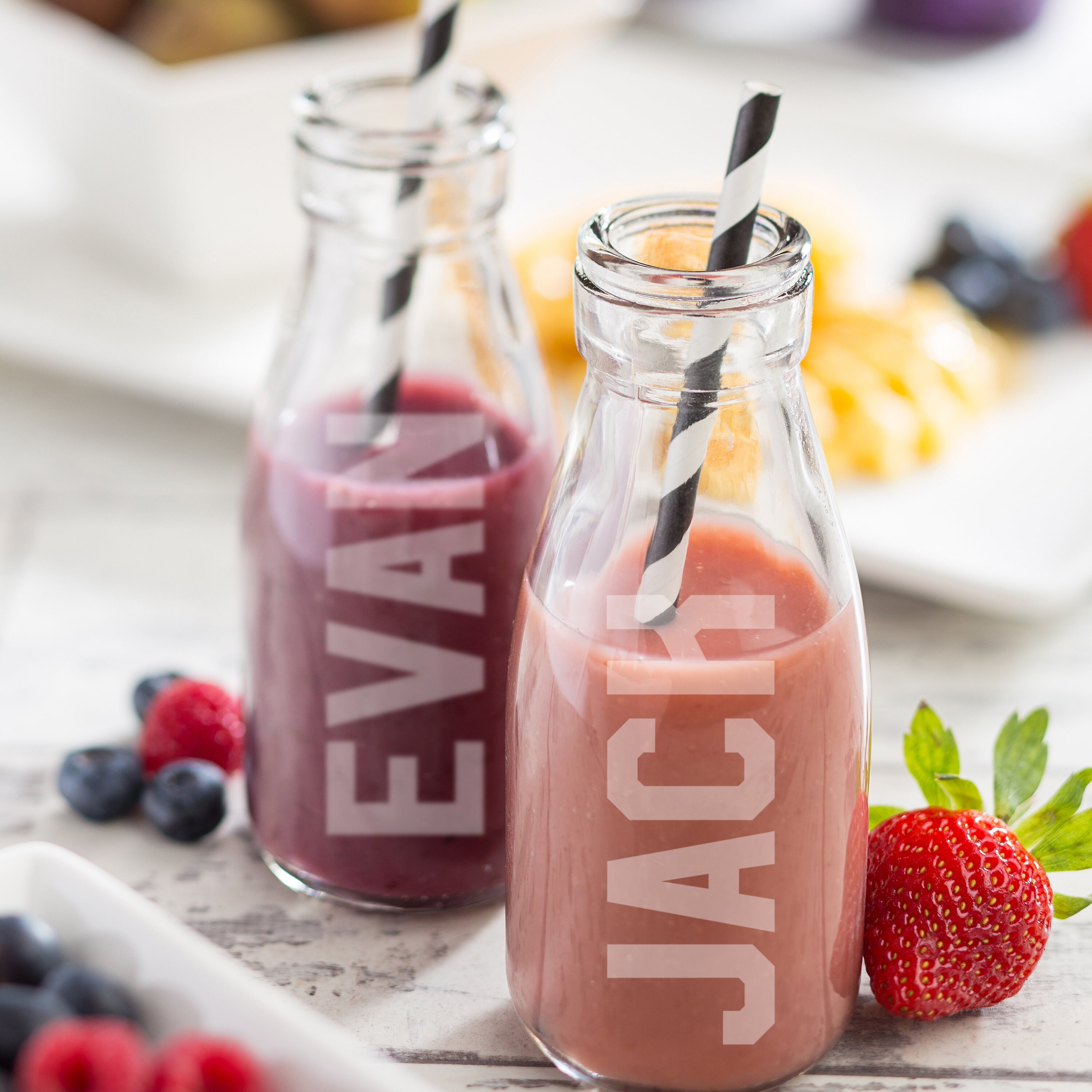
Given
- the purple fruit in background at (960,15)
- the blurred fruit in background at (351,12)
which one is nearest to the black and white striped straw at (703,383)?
the blurred fruit in background at (351,12)

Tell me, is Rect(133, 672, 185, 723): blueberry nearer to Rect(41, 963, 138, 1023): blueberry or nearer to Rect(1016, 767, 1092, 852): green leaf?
Rect(41, 963, 138, 1023): blueberry

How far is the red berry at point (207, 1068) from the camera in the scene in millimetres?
540

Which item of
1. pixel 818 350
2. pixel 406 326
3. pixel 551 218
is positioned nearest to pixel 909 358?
pixel 818 350

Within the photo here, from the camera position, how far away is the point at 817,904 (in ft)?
2.32

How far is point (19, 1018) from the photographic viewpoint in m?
0.58

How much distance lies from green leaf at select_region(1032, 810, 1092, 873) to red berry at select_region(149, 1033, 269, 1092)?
1.35ft

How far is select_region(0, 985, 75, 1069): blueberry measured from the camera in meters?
0.58

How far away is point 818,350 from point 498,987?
0.79 m

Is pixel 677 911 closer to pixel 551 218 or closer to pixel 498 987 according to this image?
pixel 498 987

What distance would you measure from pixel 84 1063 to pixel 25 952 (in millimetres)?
106

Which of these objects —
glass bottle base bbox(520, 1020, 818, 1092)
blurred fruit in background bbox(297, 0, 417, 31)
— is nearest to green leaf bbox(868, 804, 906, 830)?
glass bottle base bbox(520, 1020, 818, 1092)

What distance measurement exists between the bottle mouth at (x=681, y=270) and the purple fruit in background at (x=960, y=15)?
2041 millimetres

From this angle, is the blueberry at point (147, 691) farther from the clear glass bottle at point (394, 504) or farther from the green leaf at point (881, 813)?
the green leaf at point (881, 813)

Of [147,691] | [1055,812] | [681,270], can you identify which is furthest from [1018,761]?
[147,691]
